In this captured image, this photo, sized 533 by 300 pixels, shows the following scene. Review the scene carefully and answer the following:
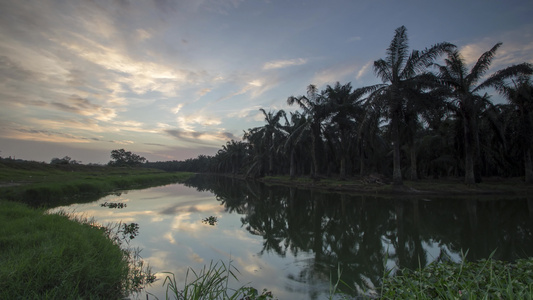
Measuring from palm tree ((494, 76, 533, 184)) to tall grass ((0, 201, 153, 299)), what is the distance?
84.7ft

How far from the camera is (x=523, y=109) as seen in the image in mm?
20875

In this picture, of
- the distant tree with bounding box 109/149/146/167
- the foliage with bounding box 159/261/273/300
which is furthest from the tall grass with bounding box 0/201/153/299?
the distant tree with bounding box 109/149/146/167

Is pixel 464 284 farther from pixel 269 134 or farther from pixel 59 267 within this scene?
pixel 269 134

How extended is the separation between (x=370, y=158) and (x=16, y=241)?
3685 cm

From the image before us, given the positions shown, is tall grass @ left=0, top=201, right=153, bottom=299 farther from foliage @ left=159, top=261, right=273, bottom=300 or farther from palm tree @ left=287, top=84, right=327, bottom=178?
palm tree @ left=287, top=84, right=327, bottom=178

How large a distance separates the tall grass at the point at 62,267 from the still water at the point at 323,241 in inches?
24.8

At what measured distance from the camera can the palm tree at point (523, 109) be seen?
19.8 m

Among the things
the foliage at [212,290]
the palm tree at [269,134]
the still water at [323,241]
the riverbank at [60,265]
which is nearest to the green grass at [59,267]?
the riverbank at [60,265]

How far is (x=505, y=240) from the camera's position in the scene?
7203 millimetres

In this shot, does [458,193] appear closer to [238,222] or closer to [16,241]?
[238,222]

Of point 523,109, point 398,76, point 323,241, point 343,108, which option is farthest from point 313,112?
point 323,241

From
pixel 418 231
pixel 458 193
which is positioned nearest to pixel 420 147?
pixel 458 193

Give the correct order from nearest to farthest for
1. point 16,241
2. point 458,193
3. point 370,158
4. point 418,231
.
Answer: point 16,241, point 418,231, point 458,193, point 370,158

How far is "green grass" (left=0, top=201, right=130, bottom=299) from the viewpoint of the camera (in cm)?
351
